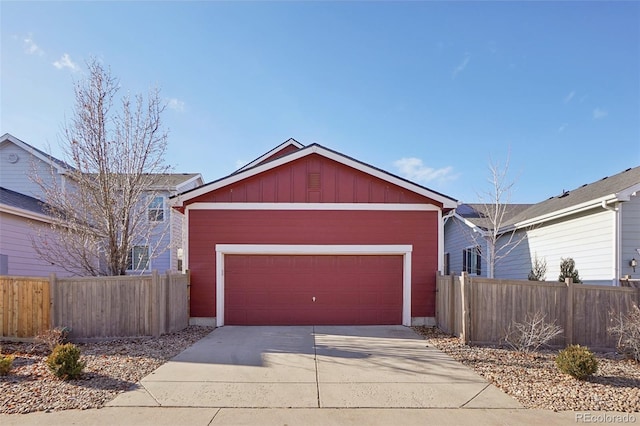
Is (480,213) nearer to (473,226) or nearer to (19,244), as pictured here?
(473,226)

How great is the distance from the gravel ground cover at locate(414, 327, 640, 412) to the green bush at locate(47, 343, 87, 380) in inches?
257

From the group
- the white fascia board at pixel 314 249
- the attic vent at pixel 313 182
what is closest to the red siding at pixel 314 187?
the attic vent at pixel 313 182

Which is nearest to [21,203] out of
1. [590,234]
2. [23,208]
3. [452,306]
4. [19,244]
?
[23,208]

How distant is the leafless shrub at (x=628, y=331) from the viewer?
23.4ft

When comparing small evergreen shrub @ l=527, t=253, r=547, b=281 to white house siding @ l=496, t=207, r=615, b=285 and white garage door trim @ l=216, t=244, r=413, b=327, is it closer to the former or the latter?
white house siding @ l=496, t=207, r=615, b=285

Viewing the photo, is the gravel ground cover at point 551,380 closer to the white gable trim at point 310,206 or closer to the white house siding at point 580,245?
the white house siding at point 580,245

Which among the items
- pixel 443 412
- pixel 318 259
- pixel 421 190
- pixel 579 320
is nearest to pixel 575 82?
pixel 421 190

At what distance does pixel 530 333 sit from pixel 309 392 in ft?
16.8

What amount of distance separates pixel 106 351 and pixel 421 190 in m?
8.64

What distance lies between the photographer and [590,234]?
11.1 m

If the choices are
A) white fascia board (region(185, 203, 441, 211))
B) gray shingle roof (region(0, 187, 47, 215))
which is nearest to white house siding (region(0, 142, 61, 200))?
gray shingle roof (region(0, 187, 47, 215))

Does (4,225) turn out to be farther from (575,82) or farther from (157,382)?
(575,82)

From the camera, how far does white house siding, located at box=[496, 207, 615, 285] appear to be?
33.8 ft

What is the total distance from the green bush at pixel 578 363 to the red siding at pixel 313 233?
4.75 m
